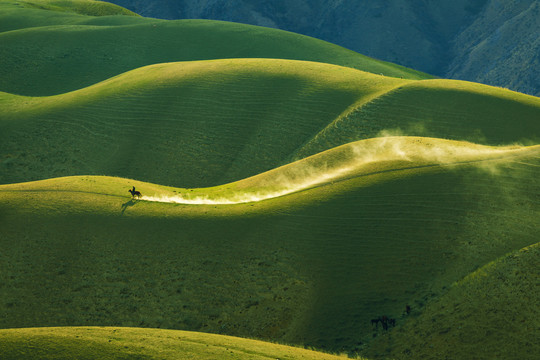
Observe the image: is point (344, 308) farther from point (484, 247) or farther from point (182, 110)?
point (182, 110)

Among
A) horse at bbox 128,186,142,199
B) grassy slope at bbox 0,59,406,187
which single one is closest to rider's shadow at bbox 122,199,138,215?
horse at bbox 128,186,142,199

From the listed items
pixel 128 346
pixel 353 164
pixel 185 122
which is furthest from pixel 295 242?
pixel 185 122

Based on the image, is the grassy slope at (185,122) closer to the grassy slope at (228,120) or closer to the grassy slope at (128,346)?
the grassy slope at (228,120)

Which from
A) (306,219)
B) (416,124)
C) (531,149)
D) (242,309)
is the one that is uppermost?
(416,124)

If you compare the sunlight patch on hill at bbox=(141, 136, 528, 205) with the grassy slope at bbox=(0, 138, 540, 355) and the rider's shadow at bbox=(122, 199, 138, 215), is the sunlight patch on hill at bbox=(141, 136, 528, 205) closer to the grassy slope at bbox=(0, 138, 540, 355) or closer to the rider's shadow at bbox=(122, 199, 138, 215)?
the grassy slope at bbox=(0, 138, 540, 355)

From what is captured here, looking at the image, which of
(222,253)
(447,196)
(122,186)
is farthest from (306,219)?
(122,186)
